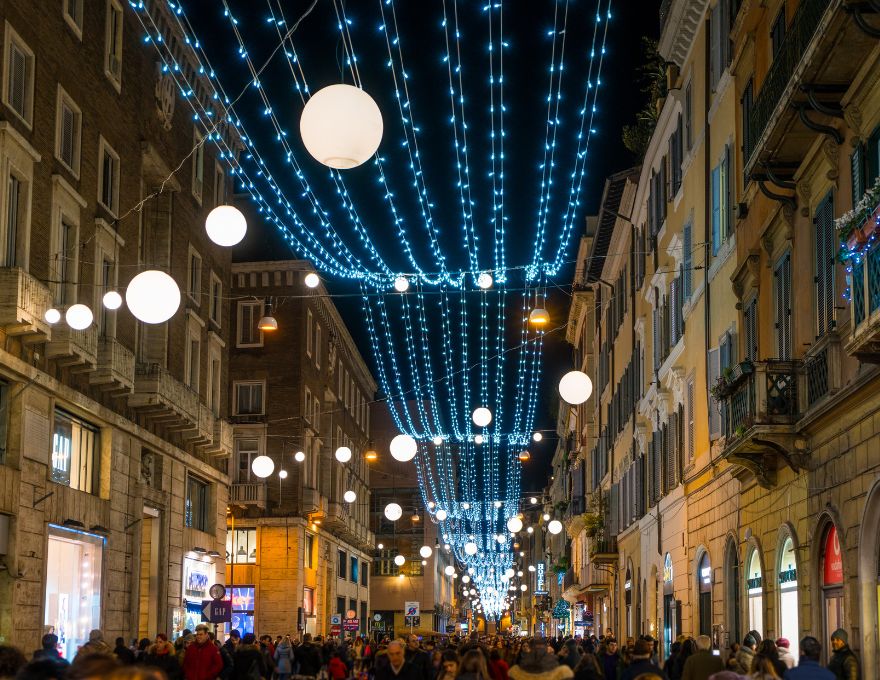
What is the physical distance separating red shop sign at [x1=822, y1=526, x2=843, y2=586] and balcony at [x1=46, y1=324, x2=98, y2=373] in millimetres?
13896

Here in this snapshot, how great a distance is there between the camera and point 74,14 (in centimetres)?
2592

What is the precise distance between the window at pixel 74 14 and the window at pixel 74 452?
741 cm

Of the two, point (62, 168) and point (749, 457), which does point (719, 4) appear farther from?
point (62, 168)

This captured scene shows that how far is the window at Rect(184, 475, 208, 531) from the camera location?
35750 mm

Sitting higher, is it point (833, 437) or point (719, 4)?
point (719, 4)

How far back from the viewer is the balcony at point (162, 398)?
98.6 feet

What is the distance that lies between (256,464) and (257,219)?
19651 mm

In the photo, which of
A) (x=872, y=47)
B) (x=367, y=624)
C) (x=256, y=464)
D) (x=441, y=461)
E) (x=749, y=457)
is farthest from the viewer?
(x=441, y=461)

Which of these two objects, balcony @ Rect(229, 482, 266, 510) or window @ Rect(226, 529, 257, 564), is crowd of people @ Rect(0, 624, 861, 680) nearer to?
balcony @ Rect(229, 482, 266, 510)

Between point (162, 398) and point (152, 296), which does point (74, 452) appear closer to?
point (162, 398)

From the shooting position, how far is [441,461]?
110500mm

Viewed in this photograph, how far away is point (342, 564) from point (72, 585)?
39.6m

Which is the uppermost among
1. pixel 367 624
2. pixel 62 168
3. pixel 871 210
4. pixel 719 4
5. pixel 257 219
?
pixel 257 219

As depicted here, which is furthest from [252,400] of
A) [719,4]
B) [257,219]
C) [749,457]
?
[749,457]
